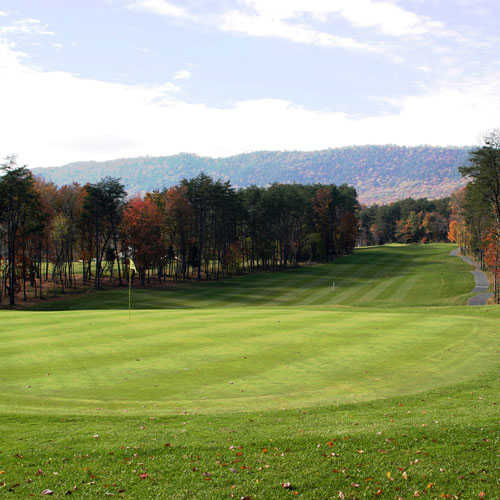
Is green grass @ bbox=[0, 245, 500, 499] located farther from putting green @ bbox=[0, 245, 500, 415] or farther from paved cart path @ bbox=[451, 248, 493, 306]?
paved cart path @ bbox=[451, 248, 493, 306]

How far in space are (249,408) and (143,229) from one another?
63755mm

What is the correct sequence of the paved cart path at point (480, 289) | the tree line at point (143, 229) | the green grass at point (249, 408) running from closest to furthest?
the green grass at point (249, 408), the paved cart path at point (480, 289), the tree line at point (143, 229)

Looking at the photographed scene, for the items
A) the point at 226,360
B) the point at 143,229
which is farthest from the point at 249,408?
the point at 143,229

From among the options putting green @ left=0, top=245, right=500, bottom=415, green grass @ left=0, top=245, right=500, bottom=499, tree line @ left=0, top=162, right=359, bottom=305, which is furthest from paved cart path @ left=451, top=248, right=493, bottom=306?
tree line @ left=0, top=162, right=359, bottom=305

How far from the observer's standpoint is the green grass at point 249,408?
319 inches

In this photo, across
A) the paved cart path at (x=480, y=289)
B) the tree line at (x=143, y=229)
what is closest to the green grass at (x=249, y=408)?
the paved cart path at (x=480, y=289)

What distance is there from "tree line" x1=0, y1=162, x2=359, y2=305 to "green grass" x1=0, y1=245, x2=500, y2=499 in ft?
130

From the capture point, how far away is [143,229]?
73125 mm

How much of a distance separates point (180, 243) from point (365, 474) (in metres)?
77.7

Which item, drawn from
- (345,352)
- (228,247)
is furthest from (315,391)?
(228,247)

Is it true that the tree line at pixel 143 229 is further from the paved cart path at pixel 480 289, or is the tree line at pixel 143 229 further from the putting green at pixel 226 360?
the paved cart path at pixel 480 289

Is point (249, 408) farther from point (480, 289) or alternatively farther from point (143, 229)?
point (480, 289)

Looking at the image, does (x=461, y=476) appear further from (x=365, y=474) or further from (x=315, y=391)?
(x=315, y=391)

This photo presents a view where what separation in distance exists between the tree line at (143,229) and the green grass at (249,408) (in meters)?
39.5
